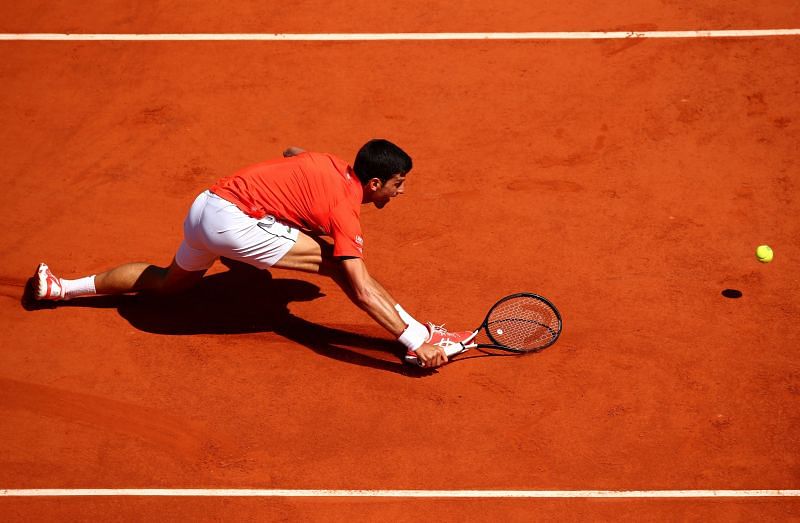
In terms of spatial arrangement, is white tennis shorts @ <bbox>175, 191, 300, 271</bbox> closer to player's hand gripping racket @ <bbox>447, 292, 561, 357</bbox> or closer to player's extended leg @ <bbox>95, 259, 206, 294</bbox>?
player's extended leg @ <bbox>95, 259, 206, 294</bbox>

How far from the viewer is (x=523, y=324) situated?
8.03m

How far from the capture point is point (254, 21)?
1096cm

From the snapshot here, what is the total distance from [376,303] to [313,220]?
0.83 m

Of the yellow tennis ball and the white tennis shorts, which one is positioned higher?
the yellow tennis ball

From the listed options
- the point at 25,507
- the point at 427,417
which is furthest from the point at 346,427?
the point at 25,507

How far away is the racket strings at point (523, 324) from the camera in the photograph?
26.0ft

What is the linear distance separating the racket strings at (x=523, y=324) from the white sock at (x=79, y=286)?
333cm

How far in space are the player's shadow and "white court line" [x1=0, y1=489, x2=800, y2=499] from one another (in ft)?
3.80

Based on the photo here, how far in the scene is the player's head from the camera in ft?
23.8

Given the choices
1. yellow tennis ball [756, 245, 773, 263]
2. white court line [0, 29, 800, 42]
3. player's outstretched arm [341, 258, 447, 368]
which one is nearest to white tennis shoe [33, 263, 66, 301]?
player's outstretched arm [341, 258, 447, 368]

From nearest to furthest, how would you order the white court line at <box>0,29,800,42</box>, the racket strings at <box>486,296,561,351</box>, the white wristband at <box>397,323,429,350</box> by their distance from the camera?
the white wristband at <box>397,323,429,350</box> → the racket strings at <box>486,296,561,351</box> → the white court line at <box>0,29,800,42</box>

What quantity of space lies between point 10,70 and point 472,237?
550 cm

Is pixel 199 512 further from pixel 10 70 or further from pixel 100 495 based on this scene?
pixel 10 70

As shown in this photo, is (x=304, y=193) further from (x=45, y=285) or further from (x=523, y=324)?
(x=45, y=285)
